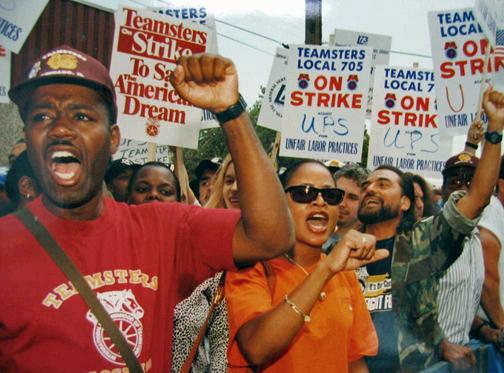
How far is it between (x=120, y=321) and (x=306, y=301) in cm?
87

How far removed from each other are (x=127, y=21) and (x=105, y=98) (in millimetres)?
2184

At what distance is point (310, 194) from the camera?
2.77m

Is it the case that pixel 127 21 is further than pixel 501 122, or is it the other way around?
pixel 127 21

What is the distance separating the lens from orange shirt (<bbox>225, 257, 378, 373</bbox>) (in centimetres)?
242

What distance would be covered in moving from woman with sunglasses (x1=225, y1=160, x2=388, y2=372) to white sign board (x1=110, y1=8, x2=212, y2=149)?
1276mm

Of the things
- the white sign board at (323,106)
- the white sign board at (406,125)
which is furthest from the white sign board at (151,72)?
the white sign board at (406,125)

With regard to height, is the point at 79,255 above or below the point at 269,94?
below

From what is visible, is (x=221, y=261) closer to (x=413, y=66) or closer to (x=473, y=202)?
(x=473, y=202)

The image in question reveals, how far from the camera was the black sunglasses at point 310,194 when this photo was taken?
2.77 meters

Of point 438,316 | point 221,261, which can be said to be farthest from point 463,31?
point 221,261

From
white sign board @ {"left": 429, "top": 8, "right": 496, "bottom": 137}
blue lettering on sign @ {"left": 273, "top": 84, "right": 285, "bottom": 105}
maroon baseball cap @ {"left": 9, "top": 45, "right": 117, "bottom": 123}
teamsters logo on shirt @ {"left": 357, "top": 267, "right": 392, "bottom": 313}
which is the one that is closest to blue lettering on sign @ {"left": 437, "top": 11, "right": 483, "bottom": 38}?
white sign board @ {"left": 429, "top": 8, "right": 496, "bottom": 137}

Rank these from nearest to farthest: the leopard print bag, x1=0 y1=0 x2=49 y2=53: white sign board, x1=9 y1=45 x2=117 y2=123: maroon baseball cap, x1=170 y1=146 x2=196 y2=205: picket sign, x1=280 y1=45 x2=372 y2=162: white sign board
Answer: x1=9 y1=45 x2=117 y2=123: maroon baseball cap → x1=0 y1=0 x2=49 y2=53: white sign board → the leopard print bag → x1=170 y1=146 x2=196 y2=205: picket sign → x1=280 y1=45 x2=372 y2=162: white sign board

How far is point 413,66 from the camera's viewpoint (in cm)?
644

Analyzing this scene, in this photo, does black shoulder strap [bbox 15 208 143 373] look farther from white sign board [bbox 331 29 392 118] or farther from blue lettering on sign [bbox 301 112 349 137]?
white sign board [bbox 331 29 392 118]
